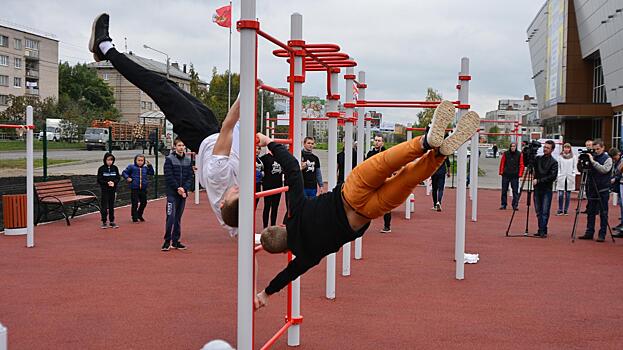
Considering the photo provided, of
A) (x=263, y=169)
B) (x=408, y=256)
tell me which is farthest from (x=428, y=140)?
(x=263, y=169)

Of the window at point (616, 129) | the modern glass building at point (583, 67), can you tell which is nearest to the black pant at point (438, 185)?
the modern glass building at point (583, 67)

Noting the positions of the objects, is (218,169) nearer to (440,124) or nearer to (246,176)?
(246,176)

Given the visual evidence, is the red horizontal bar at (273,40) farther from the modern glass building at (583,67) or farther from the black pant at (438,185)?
the modern glass building at (583,67)

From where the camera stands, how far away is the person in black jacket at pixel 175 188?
873 cm

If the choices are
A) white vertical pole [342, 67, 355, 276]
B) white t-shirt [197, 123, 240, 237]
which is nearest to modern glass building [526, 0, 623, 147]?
white vertical pole [342, 67, 355, 276]

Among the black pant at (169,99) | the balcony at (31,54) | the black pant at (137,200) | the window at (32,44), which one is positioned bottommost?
the black pant at (137,200)

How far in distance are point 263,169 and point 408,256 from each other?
9.91 ft

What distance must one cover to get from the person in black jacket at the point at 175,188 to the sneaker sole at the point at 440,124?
5.60 metres

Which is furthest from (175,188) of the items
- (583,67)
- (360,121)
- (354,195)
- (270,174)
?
(583,67)

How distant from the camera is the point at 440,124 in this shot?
3.65m

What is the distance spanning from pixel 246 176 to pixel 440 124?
4.10 ft

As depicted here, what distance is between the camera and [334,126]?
19.5 ft

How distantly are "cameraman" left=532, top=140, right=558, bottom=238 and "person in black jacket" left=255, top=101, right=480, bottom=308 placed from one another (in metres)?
7.38

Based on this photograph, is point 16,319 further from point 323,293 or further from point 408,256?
point 408,256
